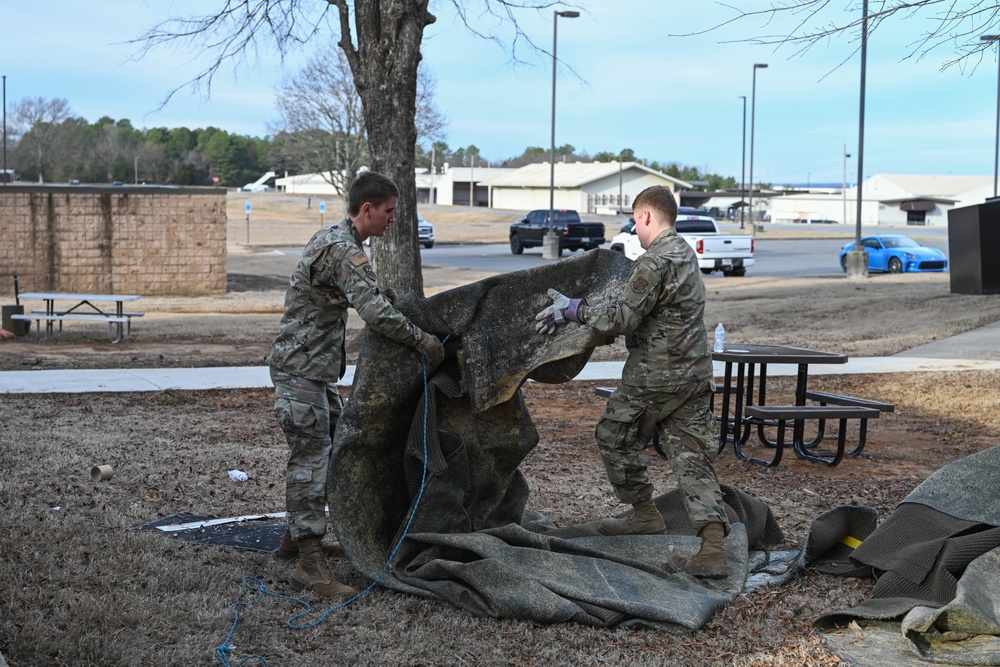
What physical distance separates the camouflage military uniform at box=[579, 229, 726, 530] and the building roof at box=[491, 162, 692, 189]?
85.7 m

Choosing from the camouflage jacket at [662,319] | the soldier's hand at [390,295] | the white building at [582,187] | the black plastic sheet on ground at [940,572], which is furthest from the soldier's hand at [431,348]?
the white building at [582,187]

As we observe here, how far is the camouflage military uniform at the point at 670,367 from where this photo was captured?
5.57m

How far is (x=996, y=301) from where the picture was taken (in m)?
20.9

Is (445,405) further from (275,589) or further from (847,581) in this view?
(847,581)

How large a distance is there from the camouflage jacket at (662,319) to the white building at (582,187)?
283 ft

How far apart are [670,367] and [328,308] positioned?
5.95 ft

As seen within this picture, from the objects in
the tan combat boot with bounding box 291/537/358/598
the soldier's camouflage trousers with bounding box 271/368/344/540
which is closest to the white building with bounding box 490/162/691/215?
the soldier's camouflage trousers with bounding box 271/368/344/540

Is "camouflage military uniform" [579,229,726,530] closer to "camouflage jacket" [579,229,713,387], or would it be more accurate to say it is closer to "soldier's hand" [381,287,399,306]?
"camouflage jacket" [579,229,713,387]

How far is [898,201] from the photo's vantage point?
100688 mm

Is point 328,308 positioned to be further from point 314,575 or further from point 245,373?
point 245,373

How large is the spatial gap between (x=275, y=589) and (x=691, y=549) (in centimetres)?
223

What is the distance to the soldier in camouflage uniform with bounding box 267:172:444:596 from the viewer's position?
537 centimetres

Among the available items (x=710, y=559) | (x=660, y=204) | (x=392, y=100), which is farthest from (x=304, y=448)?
(x=392, y=100)

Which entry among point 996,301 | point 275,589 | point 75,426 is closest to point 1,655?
point 275,589
